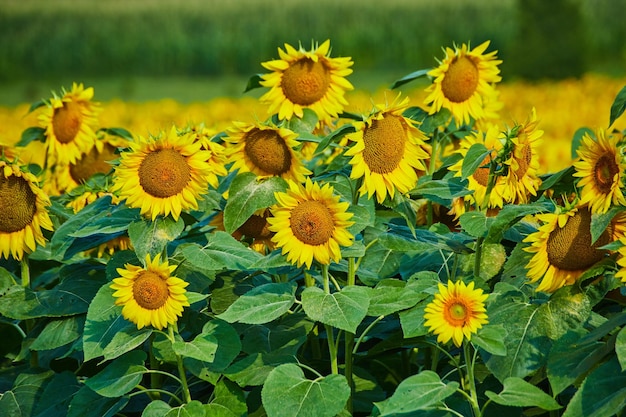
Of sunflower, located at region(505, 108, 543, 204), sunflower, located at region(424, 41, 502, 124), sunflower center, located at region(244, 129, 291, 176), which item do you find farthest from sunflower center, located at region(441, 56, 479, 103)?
sunflower center, located at region(244, 129, 291, 176)

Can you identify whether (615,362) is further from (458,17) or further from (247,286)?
(458,17)

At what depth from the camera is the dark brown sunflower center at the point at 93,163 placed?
10.7ft

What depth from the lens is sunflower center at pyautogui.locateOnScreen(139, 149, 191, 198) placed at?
2234 millimetres

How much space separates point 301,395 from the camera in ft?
6.86

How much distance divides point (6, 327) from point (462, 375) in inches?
50.3

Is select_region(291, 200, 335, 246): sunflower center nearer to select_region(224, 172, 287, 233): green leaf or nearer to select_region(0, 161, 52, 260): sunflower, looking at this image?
select_region(224, 172, 287, 233): green leaf

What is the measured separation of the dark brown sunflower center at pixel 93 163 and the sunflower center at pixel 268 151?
40.5 inches

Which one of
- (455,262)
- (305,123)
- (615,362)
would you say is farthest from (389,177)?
(615,362)

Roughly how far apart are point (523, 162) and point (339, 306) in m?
0.57

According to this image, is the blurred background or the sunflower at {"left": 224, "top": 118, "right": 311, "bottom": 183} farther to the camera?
the blurred background

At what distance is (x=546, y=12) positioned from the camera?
11477 mm

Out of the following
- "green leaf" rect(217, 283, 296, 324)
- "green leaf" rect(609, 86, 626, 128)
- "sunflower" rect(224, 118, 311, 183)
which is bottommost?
"green leaf" rect(217, 283, 296, 324)

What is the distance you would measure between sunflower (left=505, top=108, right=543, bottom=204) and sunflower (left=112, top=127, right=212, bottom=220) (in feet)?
2.15

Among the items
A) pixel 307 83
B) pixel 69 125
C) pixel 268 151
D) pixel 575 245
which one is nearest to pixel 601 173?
pixel 575 245
